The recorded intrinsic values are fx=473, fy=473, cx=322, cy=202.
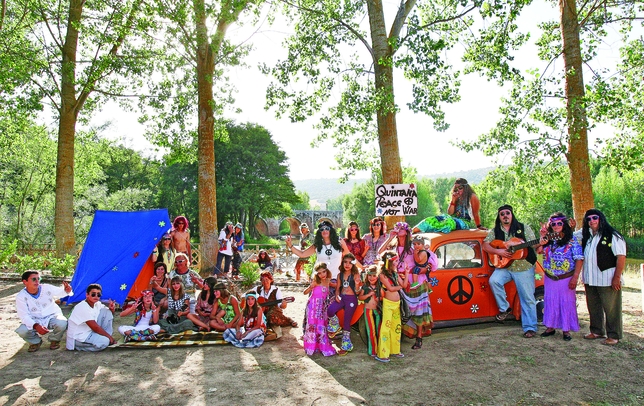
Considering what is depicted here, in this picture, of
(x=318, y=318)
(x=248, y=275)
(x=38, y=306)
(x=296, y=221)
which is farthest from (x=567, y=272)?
(x=296, y=221)

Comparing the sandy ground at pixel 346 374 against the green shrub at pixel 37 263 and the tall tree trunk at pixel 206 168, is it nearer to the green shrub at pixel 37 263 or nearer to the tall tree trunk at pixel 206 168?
the tall tree trunk at pixel 206 168

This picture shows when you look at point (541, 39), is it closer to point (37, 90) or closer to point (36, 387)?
point (36, 387)

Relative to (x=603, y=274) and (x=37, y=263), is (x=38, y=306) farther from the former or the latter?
(x=37, y=263)

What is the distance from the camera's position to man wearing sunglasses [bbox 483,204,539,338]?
22.0ft

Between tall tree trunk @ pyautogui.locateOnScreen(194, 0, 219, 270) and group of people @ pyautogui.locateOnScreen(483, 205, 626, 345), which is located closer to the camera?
group of people @ pyautogui.locateOnScreen(483, 205, 626, 345)

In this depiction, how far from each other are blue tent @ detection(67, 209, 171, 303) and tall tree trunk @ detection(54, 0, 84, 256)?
5.93 metres

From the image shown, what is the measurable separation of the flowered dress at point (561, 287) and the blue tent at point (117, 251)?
6.85m

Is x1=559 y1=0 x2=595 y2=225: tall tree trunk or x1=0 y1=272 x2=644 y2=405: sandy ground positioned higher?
x1=559 y1=0 x2=595 y2=225: tall tree trunk

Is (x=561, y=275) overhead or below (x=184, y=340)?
overhead

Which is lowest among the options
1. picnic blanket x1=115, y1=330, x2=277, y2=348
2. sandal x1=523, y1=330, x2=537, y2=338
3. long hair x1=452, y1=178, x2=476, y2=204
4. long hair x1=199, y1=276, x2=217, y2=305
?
sandal x1=523, y1=330, x2=537, y2=338

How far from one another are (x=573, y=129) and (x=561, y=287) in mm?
4908

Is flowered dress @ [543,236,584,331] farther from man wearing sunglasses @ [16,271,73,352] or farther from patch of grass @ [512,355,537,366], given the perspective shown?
man wearing sunglasses @ [16,271,73,352]

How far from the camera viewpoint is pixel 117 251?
29.6ft

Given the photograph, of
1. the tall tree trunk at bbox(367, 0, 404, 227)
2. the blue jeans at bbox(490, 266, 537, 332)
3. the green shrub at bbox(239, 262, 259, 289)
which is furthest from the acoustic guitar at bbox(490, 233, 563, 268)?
the green shrub at bbox(239, 262, 259, 289)
